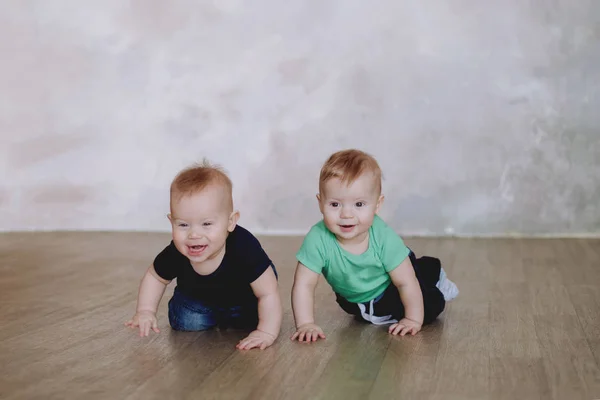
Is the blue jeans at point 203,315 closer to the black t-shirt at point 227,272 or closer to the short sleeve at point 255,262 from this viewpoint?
the black t-shirt at point 227,272

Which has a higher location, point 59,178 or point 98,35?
point 98,35

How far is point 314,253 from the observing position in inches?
81.4

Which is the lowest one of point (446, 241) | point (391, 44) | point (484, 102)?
point (446, 241)

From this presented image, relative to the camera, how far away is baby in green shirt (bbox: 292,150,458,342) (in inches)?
79.2

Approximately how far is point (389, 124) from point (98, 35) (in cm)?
146

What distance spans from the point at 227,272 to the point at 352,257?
0.29 m

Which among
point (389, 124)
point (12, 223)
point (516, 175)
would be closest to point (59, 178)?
point (12, 223)

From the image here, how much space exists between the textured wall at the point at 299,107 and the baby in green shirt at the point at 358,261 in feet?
6.42

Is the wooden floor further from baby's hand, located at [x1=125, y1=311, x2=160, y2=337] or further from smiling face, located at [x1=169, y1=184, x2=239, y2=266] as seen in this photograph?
smiling face, located at [x1=169, y1=184, x2=239, y2=266]

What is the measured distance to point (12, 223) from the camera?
14.5 ft

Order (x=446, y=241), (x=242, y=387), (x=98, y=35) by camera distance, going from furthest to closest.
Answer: (x=98, y=35), (x=446, y=241), (x=242, y=387)

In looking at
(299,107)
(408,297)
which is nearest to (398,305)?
(408,297)

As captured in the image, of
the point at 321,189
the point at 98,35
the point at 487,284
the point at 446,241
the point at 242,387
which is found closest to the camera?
the point at 242,387

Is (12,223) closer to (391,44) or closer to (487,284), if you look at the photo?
(391,44)
